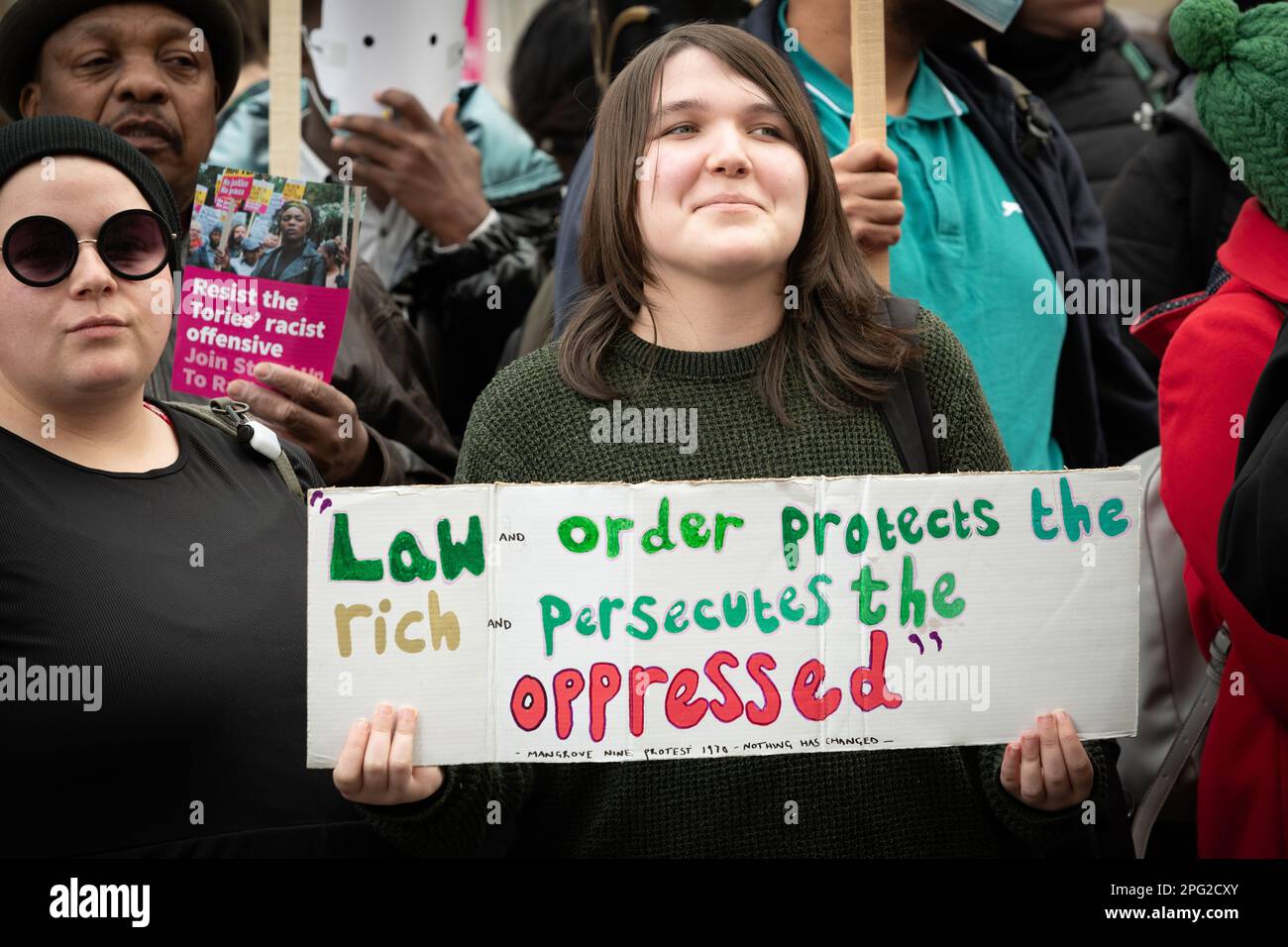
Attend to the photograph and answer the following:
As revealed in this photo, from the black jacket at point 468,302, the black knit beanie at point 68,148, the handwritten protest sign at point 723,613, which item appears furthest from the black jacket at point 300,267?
the handwritten protest sign at point 723,613

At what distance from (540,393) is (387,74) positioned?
167cm

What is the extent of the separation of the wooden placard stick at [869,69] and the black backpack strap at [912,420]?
56cm

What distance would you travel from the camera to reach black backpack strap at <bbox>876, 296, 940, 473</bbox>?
2.54 m

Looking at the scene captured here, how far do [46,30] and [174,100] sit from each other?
31cm

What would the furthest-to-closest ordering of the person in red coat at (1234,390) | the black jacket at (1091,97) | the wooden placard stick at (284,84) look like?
the black jacket at (1091,97), the wooden placard stick at (284,84), the person in red coat at (1234,390)

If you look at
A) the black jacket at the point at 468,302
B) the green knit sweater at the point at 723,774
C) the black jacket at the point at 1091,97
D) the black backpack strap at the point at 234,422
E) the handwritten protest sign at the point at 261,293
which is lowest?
the green knit sweater at the point at 723,774

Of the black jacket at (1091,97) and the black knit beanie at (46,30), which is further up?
the black jacket at (1091,97)

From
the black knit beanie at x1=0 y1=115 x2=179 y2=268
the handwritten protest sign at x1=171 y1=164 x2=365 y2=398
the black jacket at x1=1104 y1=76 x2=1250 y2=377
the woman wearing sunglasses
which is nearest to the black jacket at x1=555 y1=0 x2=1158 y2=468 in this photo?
the black jacket at x1=1104 y1=76 x2=1250 y2=377

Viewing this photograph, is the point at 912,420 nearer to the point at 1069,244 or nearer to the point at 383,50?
the point at 1069,244

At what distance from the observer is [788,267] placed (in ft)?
8.87

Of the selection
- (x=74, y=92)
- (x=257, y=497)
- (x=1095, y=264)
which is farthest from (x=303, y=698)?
(x=1095, y=264)

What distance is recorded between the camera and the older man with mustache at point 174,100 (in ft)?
11.3

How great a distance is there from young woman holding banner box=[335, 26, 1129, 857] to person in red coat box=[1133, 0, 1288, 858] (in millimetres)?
328

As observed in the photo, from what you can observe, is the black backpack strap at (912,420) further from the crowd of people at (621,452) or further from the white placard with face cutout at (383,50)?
the white placard with face cutout at (383,50)
